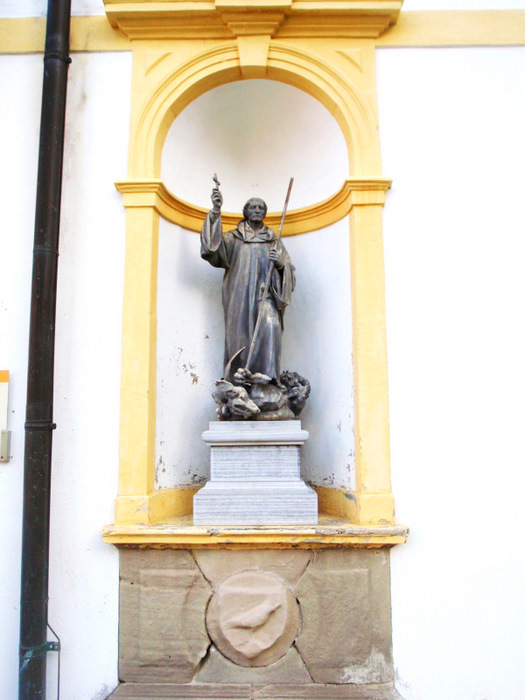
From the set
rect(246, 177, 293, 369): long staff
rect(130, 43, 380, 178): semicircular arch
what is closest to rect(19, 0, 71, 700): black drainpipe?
rect(130, 43, 380, 178): semicircular arch

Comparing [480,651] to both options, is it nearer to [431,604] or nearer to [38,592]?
[431,604]

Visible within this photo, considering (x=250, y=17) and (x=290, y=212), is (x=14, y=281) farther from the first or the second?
(x=250, y=17)

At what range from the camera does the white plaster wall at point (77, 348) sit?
3400mm

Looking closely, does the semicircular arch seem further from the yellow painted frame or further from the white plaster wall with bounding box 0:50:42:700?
the white plaster wall with bounding box 0:50:42:700

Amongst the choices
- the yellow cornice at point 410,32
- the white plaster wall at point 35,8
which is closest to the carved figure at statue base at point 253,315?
the yellow cornice at point 410,32

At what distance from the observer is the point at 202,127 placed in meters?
4.30

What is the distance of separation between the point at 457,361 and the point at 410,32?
2.21 m

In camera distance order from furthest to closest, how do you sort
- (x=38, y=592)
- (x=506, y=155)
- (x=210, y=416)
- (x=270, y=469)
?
1. (x=210, y=416)
2. (x=506, y=155)
3. (x=270, y=469)
4. (x=38, y=592)

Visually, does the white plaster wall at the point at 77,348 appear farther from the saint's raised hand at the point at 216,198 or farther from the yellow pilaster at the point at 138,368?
the saint's raised hand at the point at 216,198

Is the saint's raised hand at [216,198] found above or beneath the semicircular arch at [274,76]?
beneath

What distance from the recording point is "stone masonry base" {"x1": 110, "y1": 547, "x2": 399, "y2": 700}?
10.7ft

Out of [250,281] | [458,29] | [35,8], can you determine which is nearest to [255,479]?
[250,281]

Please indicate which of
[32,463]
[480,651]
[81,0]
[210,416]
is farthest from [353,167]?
[480,651]

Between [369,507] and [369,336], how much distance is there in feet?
3.31
